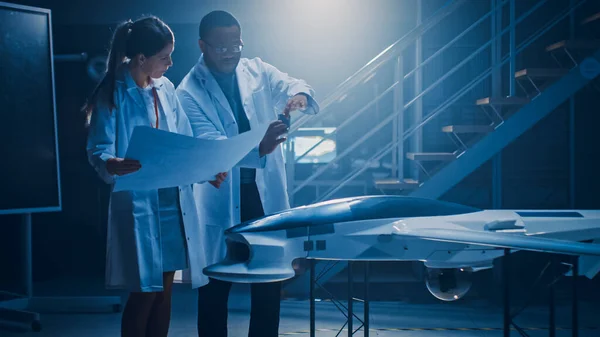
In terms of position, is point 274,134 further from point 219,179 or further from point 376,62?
point 376,62

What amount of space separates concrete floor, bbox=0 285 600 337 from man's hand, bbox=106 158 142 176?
1.68 meters

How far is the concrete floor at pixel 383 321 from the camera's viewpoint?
298 cm

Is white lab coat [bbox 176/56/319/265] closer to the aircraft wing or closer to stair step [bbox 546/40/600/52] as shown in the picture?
the aircraft wing

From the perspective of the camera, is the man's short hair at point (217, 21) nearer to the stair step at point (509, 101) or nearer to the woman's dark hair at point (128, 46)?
the woman's dark hair at point (128, 46)

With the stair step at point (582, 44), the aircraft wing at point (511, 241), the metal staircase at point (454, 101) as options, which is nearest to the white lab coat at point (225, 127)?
the aircraft wing at point (511, 241)

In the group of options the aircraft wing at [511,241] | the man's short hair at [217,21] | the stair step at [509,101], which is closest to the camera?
the aircraft wing at [511,241]

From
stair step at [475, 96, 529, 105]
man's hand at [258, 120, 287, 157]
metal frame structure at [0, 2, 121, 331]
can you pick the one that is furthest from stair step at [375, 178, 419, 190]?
man's hand at [258, 120, 287, 157]

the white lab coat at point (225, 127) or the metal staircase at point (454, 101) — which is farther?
the metal staircase at point (454, 101)

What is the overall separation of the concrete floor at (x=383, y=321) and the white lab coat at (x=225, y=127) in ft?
4.08

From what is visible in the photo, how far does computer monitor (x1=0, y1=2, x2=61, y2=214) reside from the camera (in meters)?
3.21

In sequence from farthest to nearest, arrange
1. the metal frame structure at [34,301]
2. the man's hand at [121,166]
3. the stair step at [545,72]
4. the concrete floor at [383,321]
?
the stair step at [545,72]
the metal frame structure at [34,301]
the concrete floor at [383,321]
the man's hand at [121,166]

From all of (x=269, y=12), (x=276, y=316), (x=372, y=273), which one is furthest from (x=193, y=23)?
(x=276, y=316)

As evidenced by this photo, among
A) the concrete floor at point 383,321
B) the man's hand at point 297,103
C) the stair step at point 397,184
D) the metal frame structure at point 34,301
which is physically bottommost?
the concrete floor at point 383,321

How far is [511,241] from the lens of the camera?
1.36 metres
